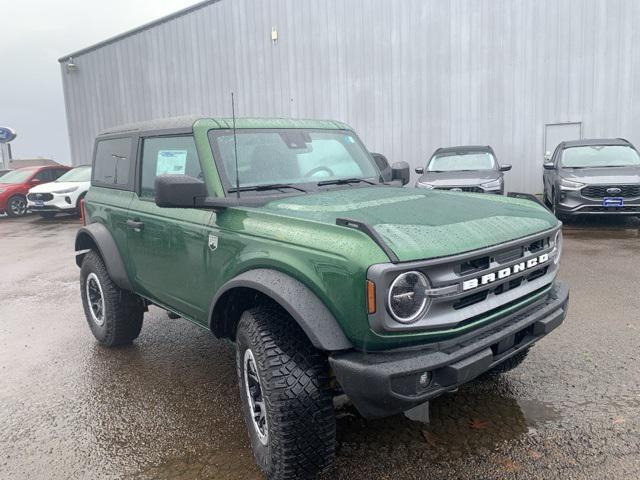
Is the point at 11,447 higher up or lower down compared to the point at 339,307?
lower down

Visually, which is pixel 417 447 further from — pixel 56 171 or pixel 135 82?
pixel 135 82

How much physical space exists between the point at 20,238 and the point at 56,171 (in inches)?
222

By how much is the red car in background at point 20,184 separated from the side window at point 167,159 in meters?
14.6

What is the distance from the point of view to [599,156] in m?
10.4

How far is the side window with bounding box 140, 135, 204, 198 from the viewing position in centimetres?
349

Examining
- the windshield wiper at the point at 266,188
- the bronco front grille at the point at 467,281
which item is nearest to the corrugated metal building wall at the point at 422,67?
the windshield wiper at the point at 266,188

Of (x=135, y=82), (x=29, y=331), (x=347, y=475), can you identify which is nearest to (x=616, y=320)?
(x=347, y=475)

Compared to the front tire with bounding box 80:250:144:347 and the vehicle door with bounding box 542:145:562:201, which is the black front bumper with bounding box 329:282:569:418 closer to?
the front tire with bounding box 80:250:144:347

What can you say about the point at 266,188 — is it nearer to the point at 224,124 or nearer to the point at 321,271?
the point at 224,124

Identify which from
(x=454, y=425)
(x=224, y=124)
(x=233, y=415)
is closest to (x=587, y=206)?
(x=454, y=425)

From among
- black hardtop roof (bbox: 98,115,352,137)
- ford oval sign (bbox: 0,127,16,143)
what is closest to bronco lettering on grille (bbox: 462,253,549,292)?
black hardtop roof (bbox: 98,115,352,137)

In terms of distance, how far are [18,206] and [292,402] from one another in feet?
55.5

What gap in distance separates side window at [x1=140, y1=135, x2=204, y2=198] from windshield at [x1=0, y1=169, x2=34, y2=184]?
49.1 feet

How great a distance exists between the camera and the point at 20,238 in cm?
1222
